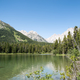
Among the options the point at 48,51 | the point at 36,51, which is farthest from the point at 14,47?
the point at 48,51

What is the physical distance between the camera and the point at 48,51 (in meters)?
167

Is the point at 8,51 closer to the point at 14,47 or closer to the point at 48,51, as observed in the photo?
the point at 14,47

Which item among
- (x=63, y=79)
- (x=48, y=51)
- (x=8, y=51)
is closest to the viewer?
(x=63, y=79)

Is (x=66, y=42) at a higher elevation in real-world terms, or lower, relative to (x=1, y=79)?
higher

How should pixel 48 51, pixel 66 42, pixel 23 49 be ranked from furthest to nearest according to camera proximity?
1. pixel 48 51
2. pixel 23 49
3. pixel 66 42

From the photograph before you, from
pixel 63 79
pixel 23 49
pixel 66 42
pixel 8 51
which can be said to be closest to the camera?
pixel 63 79

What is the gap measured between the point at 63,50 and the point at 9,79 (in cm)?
10018

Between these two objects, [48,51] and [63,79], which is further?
[48,51]

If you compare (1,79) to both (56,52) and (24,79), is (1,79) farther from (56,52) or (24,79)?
(56,52)

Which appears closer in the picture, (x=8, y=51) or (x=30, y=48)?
(x=8, y=51)

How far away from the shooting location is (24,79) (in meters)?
16.3

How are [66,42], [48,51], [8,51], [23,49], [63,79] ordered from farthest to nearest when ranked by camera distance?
[48,51]
[23,49]
[8,51]
[66,42]
[63,79]

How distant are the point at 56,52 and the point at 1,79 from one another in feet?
344

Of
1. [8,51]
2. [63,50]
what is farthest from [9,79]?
[8,51]
